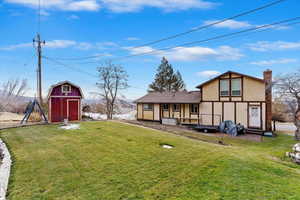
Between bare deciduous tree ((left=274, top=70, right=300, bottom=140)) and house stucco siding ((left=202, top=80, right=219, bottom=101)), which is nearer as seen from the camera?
bare deciduous tree ((left=274, top=70, right=300, bottom=140))

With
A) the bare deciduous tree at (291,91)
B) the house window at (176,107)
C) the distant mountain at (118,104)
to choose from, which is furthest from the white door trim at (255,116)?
the distant mountain at (118,104)

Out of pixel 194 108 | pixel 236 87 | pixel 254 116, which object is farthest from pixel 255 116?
pixel 194 108

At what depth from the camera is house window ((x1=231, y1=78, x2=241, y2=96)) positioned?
15883 mm

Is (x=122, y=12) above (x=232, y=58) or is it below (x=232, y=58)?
above

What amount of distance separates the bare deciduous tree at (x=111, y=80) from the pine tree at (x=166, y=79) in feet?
39.6

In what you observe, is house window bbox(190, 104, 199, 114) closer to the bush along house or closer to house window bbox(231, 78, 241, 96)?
the bush along house

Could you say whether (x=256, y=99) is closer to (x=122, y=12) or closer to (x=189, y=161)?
(x=189, y=161)

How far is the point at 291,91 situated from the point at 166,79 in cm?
2609

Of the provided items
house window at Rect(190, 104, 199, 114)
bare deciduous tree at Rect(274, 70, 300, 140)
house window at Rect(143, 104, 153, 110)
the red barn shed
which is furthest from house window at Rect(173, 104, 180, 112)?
the red barn shed

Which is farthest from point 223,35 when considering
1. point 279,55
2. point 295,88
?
point 279,55

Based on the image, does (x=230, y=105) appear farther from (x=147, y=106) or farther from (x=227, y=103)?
(x=147, y=106)

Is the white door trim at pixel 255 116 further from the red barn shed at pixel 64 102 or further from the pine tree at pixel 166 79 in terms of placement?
the pine tree at pixel 166 79

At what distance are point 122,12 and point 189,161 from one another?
12676mm

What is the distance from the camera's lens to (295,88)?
12.4 metres
